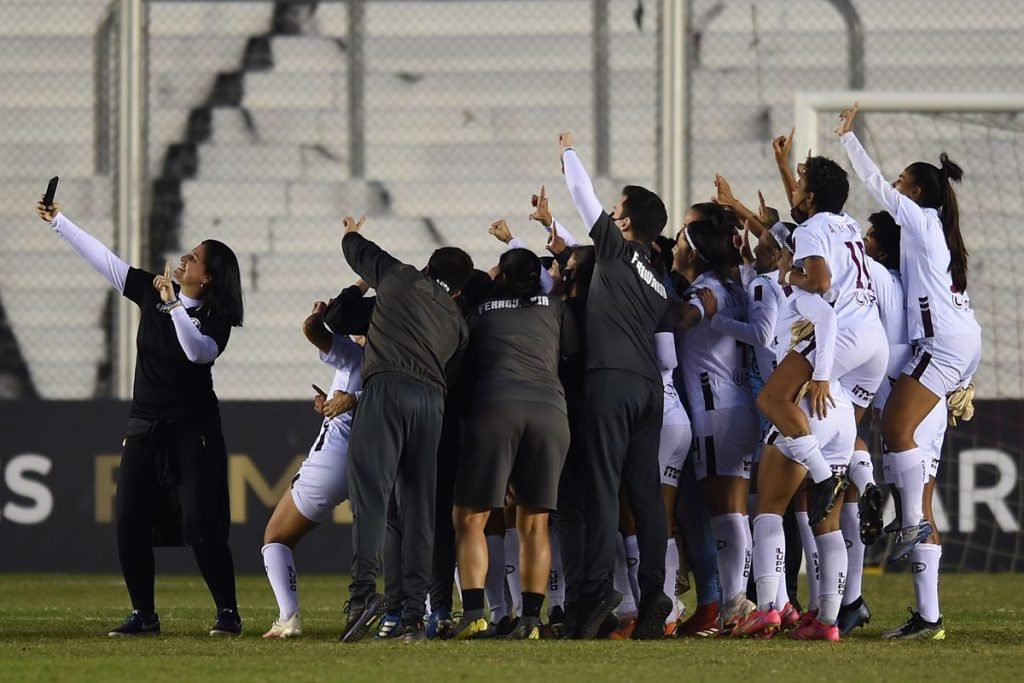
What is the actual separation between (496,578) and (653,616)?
0.92 m

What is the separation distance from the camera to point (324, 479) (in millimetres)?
8672

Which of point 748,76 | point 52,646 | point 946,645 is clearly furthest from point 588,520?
point 748,76

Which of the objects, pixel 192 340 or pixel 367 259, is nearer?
pixel 367 259

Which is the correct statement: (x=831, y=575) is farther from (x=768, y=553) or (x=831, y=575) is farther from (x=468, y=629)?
(x=468, y=629)

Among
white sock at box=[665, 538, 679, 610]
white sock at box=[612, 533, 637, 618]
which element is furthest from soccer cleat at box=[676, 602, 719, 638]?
white sock at box=[612, 533, 637, 618]

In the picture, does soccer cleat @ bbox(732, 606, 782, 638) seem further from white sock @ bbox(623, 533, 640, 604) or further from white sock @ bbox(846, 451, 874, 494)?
white sock @ bbox(846, 451, 874, 494)

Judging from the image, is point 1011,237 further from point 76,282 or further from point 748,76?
point 76,282

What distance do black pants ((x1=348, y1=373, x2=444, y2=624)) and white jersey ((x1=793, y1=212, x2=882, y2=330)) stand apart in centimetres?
191

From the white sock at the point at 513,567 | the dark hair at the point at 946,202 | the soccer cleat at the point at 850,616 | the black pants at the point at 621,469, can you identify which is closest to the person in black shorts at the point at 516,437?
the black pants at the point at 621,469

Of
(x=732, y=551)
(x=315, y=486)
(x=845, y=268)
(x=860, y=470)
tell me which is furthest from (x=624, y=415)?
(x=315, y=486)

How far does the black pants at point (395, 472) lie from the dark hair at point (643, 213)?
1.35 m

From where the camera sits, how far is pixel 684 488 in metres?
9.24

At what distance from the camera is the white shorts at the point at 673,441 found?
9.01 m

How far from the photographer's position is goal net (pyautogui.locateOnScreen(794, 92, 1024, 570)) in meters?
13.6
